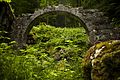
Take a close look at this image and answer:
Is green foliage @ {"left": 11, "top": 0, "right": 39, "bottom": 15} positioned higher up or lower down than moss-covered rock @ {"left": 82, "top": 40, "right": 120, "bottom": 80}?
higher up

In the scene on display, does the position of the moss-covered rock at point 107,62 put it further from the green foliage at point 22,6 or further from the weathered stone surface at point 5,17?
the green foliage at point 22,6

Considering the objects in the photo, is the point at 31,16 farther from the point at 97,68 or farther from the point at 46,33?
the point at 97,68

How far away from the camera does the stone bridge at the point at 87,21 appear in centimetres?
1234

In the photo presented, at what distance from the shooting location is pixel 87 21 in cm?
1257

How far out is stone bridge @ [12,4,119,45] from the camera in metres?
12.3

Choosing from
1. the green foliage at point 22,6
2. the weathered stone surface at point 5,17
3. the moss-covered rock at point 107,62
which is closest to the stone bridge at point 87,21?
the weathered stone surface at point 5,17

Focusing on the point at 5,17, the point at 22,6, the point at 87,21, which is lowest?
the point at 87,21

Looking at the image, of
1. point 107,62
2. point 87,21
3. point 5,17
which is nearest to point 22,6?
point 5,17

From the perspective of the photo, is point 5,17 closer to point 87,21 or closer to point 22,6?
point 87,21

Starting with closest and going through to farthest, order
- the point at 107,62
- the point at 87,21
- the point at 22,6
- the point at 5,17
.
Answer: the point at 107,62
the point at 5,17
the point at 87,21
the point at 22,6

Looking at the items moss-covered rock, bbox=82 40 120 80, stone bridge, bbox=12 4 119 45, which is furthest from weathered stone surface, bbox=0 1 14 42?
moss-covered rock, bbox=82 40 120 80

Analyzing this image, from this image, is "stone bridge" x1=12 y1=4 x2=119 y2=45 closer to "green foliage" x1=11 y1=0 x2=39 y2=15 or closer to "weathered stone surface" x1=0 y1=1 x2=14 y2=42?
"weathered stone surface" x1=0 y1=1 x2=14 y2=42

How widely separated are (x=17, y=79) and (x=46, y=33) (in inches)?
473

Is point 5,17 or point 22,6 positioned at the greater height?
point 22,6
